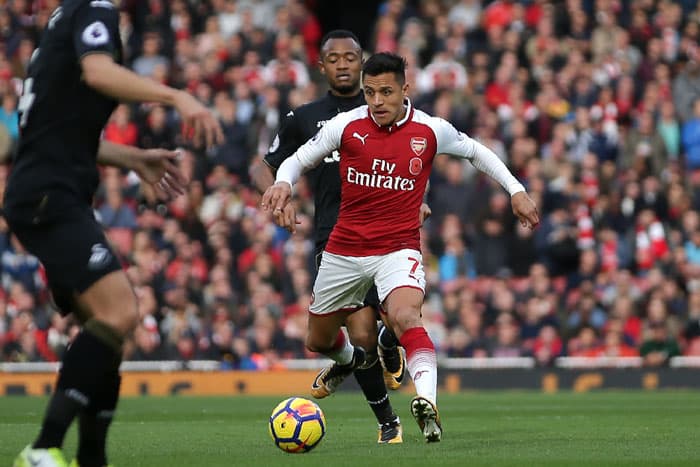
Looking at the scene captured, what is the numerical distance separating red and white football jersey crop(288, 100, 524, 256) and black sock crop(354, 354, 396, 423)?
3.49 ft

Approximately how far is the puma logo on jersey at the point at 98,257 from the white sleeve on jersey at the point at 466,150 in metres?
3.70

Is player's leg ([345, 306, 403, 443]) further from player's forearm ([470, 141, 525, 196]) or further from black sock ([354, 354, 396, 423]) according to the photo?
player's forearm ([470, 141, 525, 196])

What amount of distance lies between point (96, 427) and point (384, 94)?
3.56 meters

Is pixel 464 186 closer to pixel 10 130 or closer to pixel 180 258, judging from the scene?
pixel 180 258

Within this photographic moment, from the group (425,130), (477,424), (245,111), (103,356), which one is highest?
(245,111)

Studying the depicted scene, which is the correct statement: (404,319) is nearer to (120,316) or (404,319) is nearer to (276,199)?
(276,199)

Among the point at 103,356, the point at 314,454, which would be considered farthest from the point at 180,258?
the point at 103,356

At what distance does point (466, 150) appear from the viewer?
10.1 m

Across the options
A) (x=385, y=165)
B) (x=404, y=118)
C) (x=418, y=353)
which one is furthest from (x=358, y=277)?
(x=404, y=118)

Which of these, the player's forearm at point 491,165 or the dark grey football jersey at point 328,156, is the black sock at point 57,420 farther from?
the dark grey football jersey at point 328,156

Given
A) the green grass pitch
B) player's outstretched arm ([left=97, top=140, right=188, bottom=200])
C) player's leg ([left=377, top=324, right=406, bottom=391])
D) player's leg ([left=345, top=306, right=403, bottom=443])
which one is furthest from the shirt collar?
player's outstretched arm ([left=97, top=140, right=188, bottom=200])

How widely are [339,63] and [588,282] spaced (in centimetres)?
958

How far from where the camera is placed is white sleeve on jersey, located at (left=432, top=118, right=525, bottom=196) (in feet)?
32.8

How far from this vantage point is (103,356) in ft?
22.3
